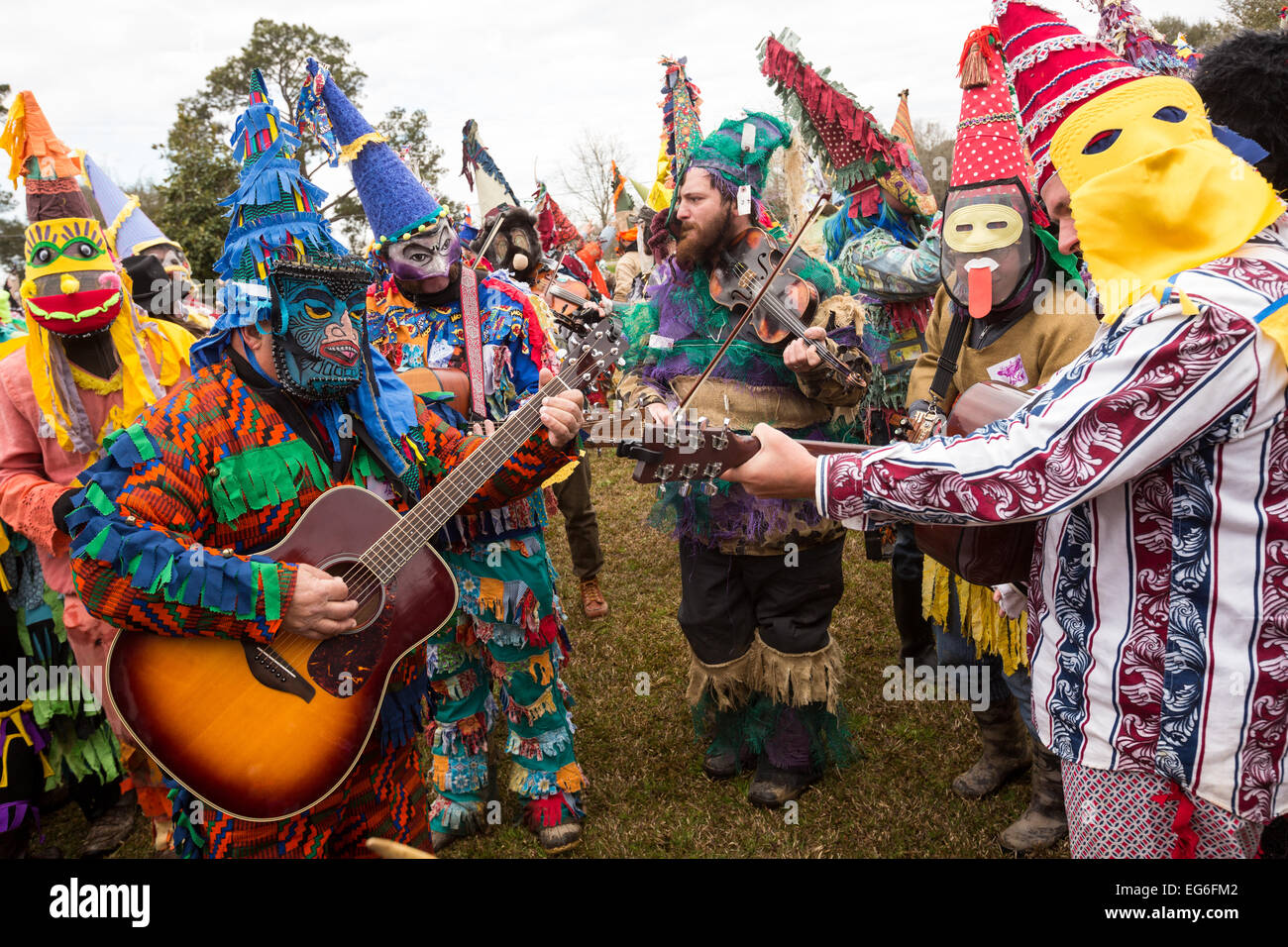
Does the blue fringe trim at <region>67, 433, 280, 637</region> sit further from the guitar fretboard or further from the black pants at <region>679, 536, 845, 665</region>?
the black pants at <region>679, 536, 845, 665</region>

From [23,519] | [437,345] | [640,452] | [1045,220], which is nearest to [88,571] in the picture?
[640,452]

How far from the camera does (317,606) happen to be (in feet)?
6.60

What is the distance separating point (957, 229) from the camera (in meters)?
2.90

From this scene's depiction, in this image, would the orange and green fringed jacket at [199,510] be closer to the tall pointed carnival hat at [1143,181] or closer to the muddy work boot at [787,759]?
the tall pointed carnival hat at [1143,181]

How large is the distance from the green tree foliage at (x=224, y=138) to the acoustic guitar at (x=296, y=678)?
1242cm

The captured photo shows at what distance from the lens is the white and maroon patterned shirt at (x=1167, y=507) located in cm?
137

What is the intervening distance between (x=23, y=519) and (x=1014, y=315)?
11.9ft

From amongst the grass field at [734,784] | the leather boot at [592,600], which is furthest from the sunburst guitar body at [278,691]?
the leather boot at [592,600]

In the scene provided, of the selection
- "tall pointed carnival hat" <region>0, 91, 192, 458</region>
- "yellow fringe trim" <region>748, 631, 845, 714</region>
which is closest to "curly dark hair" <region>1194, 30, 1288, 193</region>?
"yellow fringe trim" <region>748, 631, 845, 714</region>

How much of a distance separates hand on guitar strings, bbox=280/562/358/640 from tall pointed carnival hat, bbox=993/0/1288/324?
1.80m

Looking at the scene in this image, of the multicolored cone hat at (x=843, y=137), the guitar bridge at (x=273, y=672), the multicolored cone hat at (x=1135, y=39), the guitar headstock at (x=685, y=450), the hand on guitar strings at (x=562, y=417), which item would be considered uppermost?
the multicolored cone hat at (x=1135, y=39)

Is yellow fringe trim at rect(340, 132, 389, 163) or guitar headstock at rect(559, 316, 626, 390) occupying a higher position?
yellow fringe trim at rect(340, 132, 389, 163)

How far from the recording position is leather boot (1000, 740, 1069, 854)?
3.11 meters

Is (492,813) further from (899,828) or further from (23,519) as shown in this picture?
(23,519)
